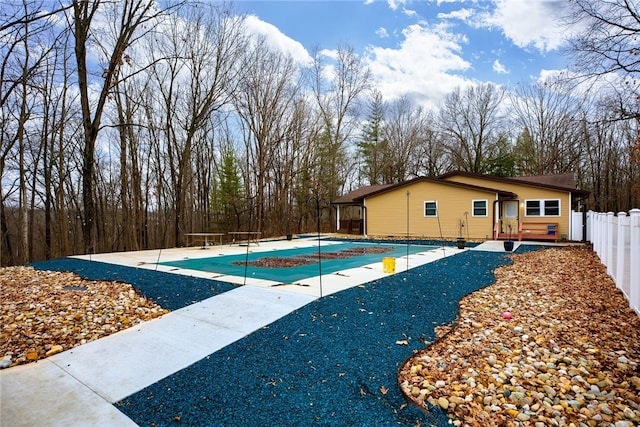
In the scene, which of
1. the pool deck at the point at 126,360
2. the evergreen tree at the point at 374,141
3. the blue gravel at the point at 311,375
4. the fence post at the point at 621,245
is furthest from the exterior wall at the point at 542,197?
the pool deck at the point at 126,360

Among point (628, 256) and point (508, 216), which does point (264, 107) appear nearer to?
point (508, 216)

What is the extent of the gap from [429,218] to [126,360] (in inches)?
637

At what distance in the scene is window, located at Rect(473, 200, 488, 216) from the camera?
16031mm

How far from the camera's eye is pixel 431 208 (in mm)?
17438

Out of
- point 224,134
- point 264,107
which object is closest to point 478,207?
point 264,107

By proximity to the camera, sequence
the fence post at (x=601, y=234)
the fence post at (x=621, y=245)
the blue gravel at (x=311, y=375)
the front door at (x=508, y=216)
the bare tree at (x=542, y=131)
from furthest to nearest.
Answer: the bare tree at (x=542, y=131) → the front door at (x=508, y=216) → the fence post at (x=601, y=234) → the fence post at (x=621, y=245) → the blue gravel at (x=311, y=375)

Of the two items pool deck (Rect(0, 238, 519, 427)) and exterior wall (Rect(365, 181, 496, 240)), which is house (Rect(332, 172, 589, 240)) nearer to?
exterior wall (Rect(365, 181, 496, 240))

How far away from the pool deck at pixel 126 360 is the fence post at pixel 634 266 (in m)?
3.77

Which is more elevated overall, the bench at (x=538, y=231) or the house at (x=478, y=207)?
the house at (x=478, y=207)

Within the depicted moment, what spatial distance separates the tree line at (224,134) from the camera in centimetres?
1180

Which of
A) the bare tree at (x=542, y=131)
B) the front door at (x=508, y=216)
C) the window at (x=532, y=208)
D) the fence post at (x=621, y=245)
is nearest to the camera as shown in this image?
the fence post at (x=621, y=245)

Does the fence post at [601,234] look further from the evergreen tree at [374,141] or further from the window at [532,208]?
the evergreen tree at [374,141]

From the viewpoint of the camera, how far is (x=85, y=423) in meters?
2.33

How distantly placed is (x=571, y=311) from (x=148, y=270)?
765cm
